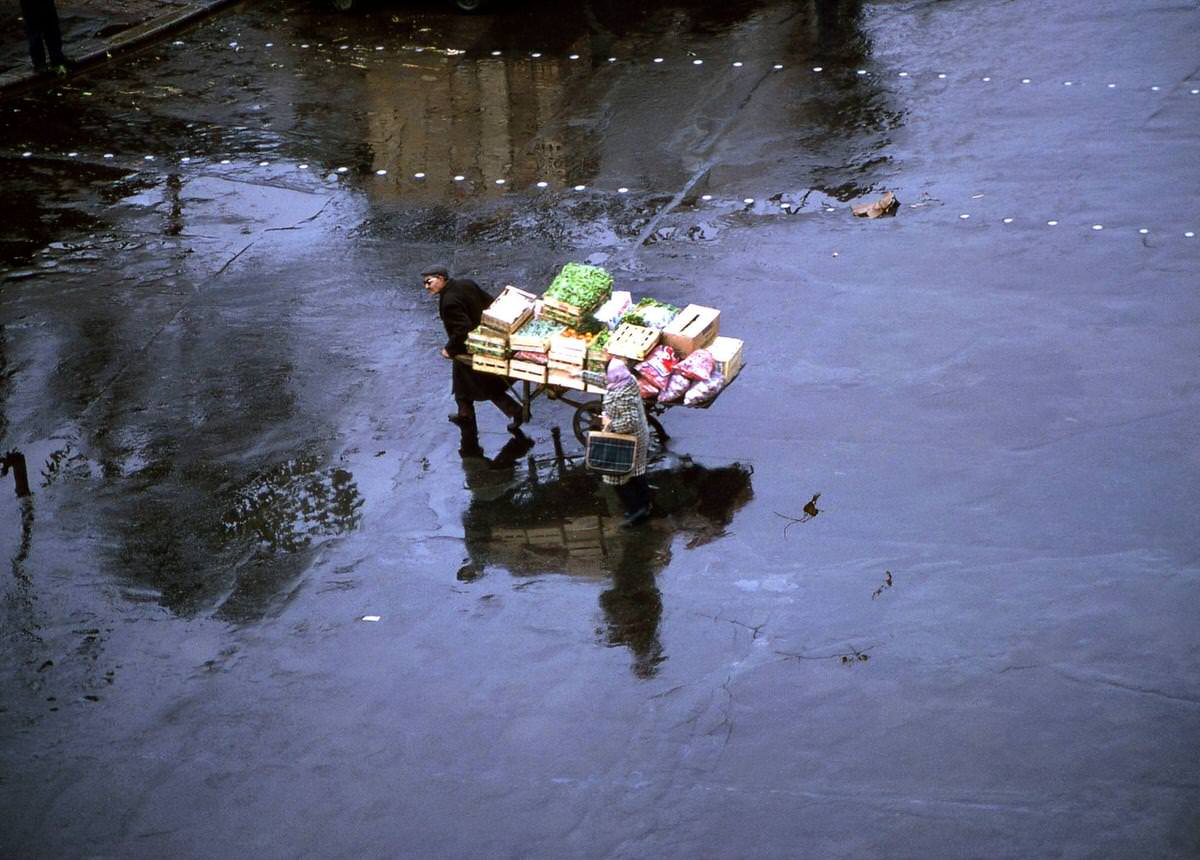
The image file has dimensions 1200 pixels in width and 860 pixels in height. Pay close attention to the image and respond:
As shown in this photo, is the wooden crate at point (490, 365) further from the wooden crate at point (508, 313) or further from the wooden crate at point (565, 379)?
the wooden crate at point (565, 379)

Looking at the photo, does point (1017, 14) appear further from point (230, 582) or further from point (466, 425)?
point (230, 582)

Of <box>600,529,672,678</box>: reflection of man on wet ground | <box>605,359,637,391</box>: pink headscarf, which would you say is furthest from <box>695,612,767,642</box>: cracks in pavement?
<box>605,359,637,391</box>: pink headscarf

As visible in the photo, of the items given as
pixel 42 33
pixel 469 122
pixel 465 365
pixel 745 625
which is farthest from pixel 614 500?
pixel 42 33

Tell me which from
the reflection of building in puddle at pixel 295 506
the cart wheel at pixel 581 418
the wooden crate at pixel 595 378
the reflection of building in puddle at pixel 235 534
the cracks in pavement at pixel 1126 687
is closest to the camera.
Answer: the cracks in pavement at pixel 1126 687

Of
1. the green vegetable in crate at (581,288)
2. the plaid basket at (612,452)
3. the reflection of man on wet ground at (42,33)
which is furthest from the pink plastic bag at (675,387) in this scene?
the reflection of man on wet ground at (42,33)

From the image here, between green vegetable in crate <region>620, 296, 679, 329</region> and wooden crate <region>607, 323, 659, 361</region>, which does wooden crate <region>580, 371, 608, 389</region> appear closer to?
wooden crate <region>607, 323, 659, 361</region>

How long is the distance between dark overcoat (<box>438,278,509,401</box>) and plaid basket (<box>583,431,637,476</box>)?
5.34 ft

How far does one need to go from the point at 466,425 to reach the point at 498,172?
5.77 m

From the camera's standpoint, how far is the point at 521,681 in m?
8.62

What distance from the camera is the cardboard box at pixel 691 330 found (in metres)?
10.3

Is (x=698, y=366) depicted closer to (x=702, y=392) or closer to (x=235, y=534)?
(x=702, y=392)

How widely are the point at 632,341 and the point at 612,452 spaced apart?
3.43ft

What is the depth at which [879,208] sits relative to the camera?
14383mm

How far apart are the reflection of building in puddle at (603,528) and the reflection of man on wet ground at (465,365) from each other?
70 centimetres
